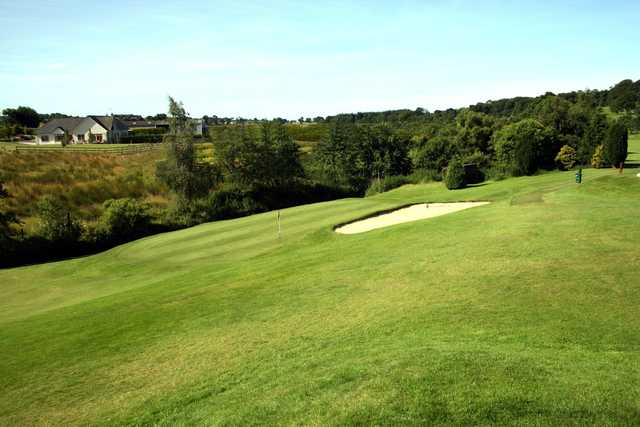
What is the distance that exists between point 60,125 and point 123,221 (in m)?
71.8

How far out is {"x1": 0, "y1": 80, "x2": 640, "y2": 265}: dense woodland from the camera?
40000 mm

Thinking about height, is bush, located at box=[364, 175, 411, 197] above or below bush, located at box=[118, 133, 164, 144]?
below

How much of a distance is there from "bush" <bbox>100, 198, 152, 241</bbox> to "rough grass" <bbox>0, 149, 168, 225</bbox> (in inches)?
311

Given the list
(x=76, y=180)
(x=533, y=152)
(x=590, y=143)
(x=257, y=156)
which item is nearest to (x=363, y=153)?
(x=257, y=156)

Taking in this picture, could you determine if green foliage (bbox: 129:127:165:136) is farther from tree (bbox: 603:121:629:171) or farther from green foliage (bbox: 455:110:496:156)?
tree (bbox: 603:121:629:171)

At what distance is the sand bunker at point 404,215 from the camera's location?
27628mm

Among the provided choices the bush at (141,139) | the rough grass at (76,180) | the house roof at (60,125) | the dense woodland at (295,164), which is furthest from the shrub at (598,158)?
the house roof at (60,125)

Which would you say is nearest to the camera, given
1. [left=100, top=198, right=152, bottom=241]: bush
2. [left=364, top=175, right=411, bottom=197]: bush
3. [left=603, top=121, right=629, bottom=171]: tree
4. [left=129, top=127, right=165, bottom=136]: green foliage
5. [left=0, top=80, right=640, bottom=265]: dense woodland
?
[left=0, top=80, right=640, bottom=265]: dense woodland

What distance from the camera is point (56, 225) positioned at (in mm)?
38375

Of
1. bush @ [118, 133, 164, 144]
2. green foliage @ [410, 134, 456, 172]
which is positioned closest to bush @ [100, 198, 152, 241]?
green foliage @ [410, 134, 456, 172]

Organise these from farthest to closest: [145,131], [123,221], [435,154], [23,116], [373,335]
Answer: [23,116], [145,131], [435,154], [123,221], [373,335]

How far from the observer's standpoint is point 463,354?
9.01m

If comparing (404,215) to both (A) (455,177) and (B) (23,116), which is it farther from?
(B) (23,116)

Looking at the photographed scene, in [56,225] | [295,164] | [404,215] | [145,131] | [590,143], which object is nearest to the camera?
[404,215]
